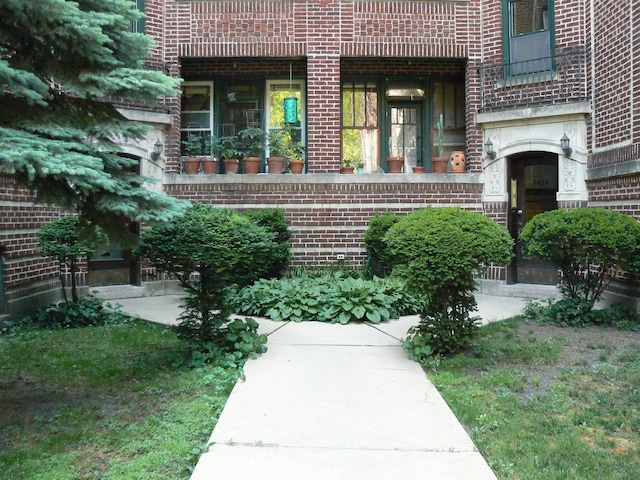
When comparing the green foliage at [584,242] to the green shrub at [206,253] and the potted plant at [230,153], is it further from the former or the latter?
the potted plant at [230,153]

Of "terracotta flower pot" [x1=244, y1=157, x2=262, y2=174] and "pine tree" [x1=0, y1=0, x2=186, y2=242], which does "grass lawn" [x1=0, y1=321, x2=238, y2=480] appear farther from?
"terracotta flower pot" [x1=244, y1=157, x2=262, y2=174]

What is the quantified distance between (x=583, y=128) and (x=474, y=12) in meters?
3.24

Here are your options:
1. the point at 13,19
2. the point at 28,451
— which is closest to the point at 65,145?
the point at 13,19

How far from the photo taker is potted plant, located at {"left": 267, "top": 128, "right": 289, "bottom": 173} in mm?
11625

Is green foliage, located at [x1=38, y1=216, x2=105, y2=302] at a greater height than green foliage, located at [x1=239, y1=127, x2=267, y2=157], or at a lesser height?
lesser

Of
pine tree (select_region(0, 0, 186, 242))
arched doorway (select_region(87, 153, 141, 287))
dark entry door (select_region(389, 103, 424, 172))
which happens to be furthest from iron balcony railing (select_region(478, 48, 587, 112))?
pine tree (select_region(0, 0, 186, 242))

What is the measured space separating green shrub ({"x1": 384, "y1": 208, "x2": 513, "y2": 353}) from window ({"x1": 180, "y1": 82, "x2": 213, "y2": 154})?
7569mm

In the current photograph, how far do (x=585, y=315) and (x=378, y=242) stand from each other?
12.0 ft

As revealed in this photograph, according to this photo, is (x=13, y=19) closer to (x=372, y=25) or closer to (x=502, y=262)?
(x=502, y=262)

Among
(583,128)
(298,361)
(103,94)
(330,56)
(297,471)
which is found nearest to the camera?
(297,471)

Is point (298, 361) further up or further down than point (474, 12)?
further down

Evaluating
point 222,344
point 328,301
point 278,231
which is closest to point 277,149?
point 278,231

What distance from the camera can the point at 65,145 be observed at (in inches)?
152

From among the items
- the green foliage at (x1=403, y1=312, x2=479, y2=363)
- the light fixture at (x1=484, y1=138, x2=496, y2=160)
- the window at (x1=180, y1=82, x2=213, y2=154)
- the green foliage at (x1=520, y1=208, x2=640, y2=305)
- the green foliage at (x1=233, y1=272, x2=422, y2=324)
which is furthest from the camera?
the window at (x1=180, y1=82, x2=213, y2=154)
